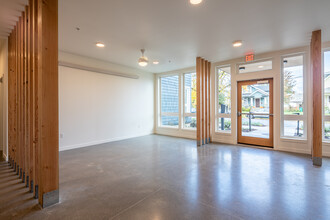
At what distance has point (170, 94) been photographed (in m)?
7.50

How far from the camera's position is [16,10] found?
272 cm

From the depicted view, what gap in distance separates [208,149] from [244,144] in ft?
4.90

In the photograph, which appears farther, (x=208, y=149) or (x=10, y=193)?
(x=208, y=149)

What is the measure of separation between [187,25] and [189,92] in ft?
12.9

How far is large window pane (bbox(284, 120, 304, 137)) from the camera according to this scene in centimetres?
458

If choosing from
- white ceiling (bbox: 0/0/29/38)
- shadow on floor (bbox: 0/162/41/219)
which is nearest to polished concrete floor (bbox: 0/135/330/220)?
shadow on floor (bbox: 0/162/41/219)

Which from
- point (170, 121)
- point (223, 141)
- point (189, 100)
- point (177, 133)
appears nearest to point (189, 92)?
point (189, 100)

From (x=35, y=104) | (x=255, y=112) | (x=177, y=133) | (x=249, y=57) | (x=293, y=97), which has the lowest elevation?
(x=177, y=133)

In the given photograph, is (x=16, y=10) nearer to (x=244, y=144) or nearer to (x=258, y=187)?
(x=258, y=187)

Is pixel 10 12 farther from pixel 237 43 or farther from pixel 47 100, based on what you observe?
pixel 237 43

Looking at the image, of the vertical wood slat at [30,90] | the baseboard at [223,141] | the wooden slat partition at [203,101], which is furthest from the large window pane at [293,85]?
the vertical wood slat at [30,90]

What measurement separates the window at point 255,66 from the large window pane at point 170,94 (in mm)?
2738

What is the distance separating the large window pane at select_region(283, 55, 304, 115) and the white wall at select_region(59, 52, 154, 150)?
206 inches

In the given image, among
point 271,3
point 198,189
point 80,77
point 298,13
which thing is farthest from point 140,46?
point 198,189
